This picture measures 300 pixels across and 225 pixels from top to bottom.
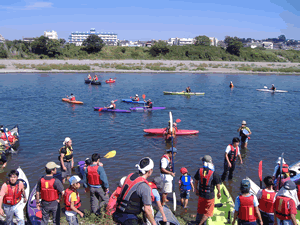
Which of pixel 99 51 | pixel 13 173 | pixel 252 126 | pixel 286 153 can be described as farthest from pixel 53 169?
pixel 99 51

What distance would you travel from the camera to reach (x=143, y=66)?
67.4 metres

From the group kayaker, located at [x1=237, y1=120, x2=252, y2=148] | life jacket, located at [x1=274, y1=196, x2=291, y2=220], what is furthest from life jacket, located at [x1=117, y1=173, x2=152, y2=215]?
kayaker, located at [x1=237, y1=120, x2=252, y2=148]

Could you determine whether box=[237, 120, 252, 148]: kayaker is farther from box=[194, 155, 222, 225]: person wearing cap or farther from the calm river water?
box=[194, 155, 222, 225]: person wearing cap

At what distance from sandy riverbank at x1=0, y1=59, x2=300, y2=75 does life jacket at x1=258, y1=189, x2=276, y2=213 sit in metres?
56.3

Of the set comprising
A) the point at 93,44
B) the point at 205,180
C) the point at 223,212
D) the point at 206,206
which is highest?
the point at 93,44

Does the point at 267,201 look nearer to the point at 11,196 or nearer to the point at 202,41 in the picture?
the point at 11,196

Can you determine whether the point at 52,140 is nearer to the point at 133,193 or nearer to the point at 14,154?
the point at 14,154

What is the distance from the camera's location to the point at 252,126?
765 inches

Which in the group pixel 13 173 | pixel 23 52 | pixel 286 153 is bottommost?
pixel 286 153

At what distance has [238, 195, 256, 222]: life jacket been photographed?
506cm

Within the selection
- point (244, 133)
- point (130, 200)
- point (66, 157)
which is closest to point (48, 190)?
point (130, 200)

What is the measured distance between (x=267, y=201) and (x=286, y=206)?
0.77 metres

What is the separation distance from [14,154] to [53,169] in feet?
29.7

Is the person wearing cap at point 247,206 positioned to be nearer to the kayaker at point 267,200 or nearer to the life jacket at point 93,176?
the kayaker at point 267,200
